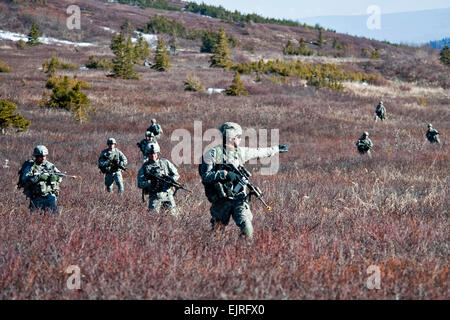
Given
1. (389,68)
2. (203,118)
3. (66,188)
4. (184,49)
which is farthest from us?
(184,49)

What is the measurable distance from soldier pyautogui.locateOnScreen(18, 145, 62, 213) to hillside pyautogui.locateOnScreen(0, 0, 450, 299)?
1.07ft

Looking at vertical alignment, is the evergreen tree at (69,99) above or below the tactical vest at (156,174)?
above

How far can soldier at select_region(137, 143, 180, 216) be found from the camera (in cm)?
663

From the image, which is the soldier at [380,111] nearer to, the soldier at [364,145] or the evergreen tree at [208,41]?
the soldier at [364,145]

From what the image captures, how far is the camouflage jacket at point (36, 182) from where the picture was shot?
252 inches

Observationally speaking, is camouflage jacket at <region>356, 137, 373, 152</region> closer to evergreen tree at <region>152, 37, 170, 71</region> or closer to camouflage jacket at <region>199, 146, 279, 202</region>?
camouflage jacket at <region>199, 146, 279, 202</region>

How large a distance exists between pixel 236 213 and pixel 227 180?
38 centimetres

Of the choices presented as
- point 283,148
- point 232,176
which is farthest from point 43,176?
point 283,148

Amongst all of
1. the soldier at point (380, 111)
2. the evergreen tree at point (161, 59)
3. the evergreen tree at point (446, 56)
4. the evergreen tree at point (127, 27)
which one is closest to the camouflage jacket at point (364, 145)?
the soldier at point (380, 111)

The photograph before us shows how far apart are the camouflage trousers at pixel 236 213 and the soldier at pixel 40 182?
8.64ft

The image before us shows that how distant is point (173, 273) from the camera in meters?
3.66
